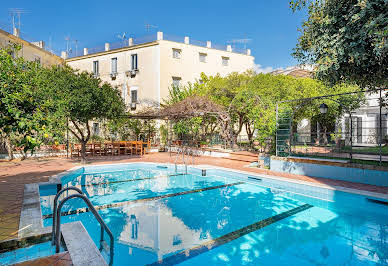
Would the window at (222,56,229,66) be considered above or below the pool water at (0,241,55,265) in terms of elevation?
above

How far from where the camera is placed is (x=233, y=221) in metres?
5.39

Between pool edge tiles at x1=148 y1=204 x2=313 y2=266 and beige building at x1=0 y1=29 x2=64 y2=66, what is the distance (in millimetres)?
18707

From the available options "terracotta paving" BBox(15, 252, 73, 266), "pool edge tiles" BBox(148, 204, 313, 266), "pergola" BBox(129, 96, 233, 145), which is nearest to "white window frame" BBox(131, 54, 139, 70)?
"pergola" BBox(129, 96, 233, 145)

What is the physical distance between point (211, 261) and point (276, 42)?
24.2 meters

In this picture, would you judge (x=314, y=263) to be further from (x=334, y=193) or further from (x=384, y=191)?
(x=384, y=191)

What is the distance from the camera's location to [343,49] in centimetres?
534

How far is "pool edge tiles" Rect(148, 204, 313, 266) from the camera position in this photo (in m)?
3.73

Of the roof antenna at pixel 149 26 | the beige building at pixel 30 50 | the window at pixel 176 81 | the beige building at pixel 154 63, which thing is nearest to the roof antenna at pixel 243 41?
the beige building at pixel 154 63

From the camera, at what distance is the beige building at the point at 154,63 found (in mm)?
21672

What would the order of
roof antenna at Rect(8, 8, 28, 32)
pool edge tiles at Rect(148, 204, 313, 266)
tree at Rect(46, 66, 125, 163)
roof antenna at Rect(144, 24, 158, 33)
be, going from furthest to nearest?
roof antenna at Rect(144, 24, 158, 33) < roof antenna at Rect(8, 8, 28, 32) < tree at Rect(46, 66, 125, 163) < pool edge tiles at Rect(148, 204, 313, 266)

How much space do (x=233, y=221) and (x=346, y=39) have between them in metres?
4.84

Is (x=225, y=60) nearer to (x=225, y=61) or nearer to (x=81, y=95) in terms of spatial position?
(x=225, y=61)

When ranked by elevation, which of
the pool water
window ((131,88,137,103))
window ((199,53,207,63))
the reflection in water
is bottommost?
the reflection in water

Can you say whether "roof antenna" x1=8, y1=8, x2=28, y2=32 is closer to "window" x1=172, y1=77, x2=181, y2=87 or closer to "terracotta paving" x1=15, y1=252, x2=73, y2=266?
"window" x1=172, y1=77, x2=181, y2=87
